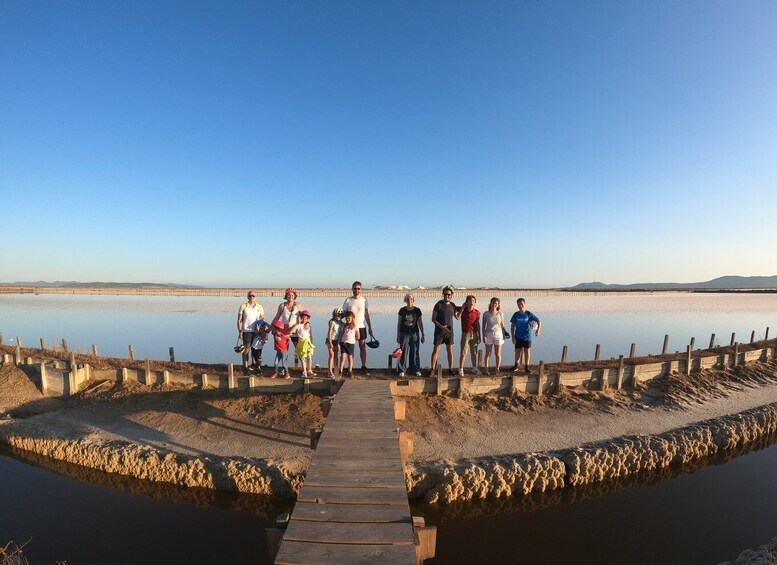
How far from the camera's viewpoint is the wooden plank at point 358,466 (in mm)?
4570

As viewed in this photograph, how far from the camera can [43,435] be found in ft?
27.8

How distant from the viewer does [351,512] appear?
371 cm

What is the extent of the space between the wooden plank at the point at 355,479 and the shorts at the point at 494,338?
5504mm

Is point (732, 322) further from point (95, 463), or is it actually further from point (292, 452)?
point (95, 463)

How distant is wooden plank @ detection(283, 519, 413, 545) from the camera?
327 cm

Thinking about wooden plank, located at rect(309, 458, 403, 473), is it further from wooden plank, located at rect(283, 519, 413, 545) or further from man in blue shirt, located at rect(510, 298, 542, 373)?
man in blue shirt, located at rect(510, 298, 542, 373)

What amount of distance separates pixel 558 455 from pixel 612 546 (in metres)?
1.81

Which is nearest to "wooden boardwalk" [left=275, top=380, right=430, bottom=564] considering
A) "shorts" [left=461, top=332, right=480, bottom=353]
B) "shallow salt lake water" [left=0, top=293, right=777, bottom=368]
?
"shorts" [left=461, top=332, right=480, bottom=353]

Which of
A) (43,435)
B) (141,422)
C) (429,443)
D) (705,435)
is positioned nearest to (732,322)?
(705,435)

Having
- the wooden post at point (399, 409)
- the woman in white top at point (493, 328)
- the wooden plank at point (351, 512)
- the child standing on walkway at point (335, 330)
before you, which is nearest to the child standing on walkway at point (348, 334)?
the child standing on walkway at point (335, 330)

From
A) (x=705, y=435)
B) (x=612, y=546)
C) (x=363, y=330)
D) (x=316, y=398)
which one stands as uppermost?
(x=363, y=330)

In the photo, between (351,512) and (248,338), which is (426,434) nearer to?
(351,512)

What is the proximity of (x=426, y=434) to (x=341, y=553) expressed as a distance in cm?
531

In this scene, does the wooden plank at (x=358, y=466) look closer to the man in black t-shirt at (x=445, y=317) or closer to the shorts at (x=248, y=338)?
the man in black t-shirt at (x=445, y=317)
